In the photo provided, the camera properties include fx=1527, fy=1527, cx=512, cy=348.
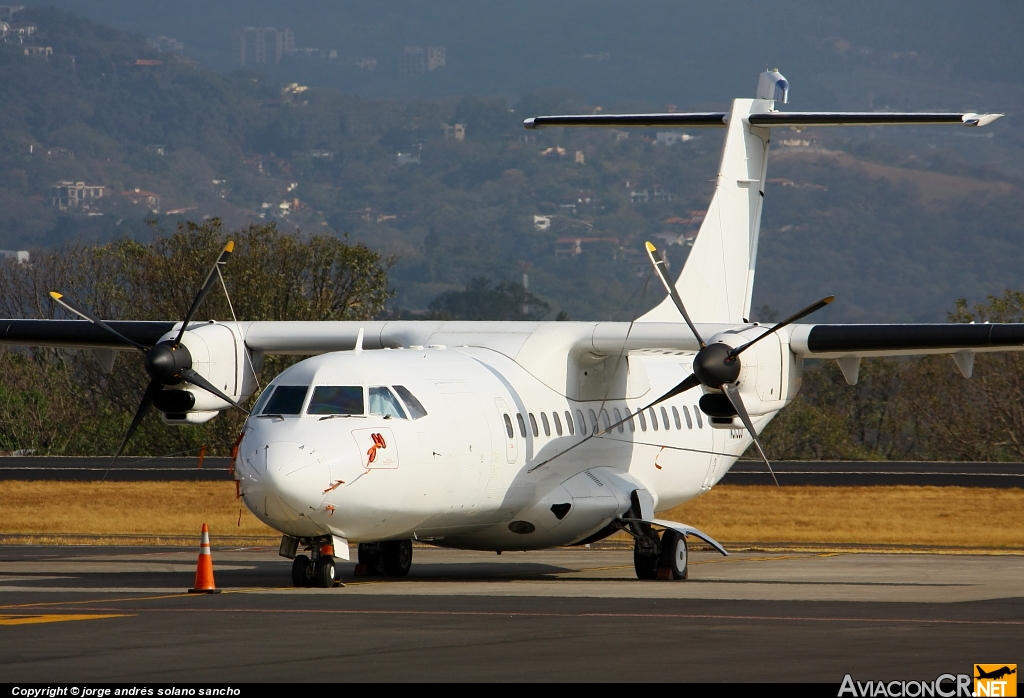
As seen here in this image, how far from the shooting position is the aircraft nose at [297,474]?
1446 centimetres

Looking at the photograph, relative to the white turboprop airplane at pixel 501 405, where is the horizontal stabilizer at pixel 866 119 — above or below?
above

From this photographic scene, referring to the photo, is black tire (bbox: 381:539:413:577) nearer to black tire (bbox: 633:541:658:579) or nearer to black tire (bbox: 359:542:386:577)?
black tire (bbox: 359:542:386:577)

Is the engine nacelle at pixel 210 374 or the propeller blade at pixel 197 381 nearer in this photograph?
the propeller blade at pixel 197 381

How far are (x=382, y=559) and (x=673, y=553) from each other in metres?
3.66

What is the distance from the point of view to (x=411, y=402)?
52.3 feet

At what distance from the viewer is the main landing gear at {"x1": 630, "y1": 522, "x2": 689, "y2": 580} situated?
63.2 ft

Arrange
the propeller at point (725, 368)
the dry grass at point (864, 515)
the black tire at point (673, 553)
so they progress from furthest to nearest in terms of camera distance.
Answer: the dry grass at point (864, 515) < the black tire at point (673, 553) < the propeller at point (725, 368)

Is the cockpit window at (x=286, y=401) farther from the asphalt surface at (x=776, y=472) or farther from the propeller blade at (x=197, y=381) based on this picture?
the asphalt surface at (x=776, y=472)

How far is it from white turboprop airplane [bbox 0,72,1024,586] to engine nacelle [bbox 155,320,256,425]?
30 millimetres

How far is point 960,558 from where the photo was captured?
79.0ft

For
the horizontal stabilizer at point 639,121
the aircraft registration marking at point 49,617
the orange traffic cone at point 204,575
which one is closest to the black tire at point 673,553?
the orange traffic cone at point 204,575

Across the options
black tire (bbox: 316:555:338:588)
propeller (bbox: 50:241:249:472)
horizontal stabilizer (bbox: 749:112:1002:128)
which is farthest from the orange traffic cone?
horizontal stabilizer (bbox: 749:112:1002:128)

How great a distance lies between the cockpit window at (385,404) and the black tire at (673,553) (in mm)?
4974

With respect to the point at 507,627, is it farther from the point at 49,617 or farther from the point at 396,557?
the point at 396,557
